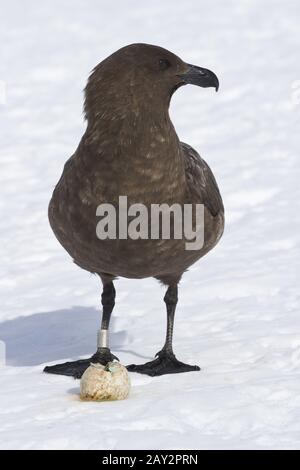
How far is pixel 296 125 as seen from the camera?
628 inches

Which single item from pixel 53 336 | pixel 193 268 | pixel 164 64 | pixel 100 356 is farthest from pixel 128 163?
pixel 193 268

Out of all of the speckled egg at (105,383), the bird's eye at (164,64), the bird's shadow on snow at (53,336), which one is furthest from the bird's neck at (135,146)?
the bird's shadow on snow at (53,336)

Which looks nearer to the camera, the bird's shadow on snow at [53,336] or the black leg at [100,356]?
the black leg at [100,356]

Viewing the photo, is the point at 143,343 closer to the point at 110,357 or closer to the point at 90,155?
the point at 110,357

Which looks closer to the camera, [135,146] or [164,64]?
[135,146]

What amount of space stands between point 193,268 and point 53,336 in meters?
2.46

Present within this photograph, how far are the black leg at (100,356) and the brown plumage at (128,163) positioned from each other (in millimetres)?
24

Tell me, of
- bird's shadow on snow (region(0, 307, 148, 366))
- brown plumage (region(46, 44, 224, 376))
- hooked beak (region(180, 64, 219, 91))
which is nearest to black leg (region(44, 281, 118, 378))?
brown plumage (region(46, 44, 224, 376))

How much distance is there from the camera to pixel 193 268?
1213cm

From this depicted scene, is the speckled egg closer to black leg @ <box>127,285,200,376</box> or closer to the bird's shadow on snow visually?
black leg @ <box>127,285,200,376</box>

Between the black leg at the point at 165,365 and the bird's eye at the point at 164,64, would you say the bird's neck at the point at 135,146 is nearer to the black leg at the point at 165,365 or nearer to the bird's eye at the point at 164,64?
the bird's eye at the point at 164,64

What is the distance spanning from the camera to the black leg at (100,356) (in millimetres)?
8230

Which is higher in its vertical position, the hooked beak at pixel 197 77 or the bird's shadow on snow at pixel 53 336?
the hooked beak at pixel 197 77

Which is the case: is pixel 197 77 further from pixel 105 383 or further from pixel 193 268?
pixel 193 268
